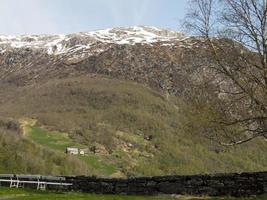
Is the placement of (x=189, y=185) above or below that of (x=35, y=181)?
Answer: below

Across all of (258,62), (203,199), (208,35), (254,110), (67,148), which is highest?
(67,148)

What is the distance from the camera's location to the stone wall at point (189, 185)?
101 ft

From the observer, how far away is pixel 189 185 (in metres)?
33.0

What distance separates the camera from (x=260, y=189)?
30.6m

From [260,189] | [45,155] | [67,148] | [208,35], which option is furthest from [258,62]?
[67,148]

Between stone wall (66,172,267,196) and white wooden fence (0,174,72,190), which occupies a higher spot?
A: white wooden fence (0,174,72,190)

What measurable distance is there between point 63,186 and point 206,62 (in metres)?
15.1

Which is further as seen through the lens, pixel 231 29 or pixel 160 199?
pixel 231 29

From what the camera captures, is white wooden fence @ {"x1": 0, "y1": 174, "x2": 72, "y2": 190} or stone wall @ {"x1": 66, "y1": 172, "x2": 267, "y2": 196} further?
white wooden fence @ {"x1": 0, "y1": 174, "x2": 72, "y2": 190}

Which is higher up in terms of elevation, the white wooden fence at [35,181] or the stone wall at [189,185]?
the white wooden fence at [35,181]

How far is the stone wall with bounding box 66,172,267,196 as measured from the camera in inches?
1216

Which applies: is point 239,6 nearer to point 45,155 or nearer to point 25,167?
point 25,167

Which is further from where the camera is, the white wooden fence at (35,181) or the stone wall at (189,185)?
the white wooden fence at (35,181)

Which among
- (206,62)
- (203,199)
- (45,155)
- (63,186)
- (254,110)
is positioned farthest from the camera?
(45,155)
